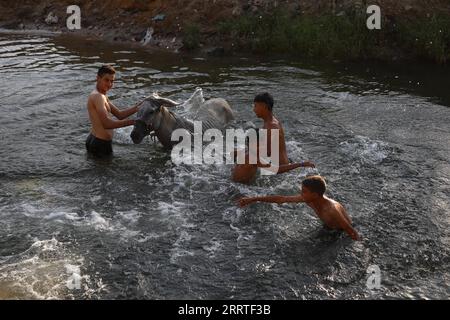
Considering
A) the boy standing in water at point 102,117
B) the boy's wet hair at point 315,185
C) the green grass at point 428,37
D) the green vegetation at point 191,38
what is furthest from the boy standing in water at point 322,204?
the green vegetation at point 191,38

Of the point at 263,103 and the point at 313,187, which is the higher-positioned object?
the point at 263,103

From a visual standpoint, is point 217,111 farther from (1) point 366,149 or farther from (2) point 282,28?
(2) point 282,28

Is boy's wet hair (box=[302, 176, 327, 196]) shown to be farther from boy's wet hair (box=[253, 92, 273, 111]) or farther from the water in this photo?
boy's wet hair (box=[253, 92, 273, 111])

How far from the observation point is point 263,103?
6.93 metres

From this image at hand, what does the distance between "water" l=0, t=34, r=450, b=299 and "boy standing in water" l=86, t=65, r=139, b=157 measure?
12.1 inches

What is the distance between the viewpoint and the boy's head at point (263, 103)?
6914 mm

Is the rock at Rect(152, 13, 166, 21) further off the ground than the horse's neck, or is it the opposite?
the rock at Rect(152, 13, 166, 21)

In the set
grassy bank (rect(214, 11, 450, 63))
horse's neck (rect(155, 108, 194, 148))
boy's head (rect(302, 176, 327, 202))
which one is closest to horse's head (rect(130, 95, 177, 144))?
horse's neck (rect(155, 108, 194, 148))

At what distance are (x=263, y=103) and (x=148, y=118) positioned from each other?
85.0 inches

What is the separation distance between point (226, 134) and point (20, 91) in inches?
210

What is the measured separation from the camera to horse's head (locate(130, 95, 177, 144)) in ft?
26.5

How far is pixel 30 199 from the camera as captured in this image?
7.28 metres

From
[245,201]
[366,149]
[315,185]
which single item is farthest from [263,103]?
[366,149]

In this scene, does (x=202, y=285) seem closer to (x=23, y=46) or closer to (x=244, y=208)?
(x=244, y=208)
